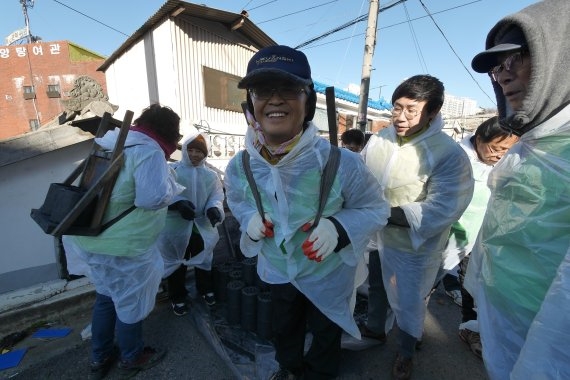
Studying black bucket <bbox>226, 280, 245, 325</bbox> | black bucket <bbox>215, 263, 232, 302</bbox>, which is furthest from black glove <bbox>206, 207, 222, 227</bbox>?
black bucket <bbox>226, 280, 245, 325</bbox>

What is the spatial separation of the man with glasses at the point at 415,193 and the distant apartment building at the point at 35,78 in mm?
23326

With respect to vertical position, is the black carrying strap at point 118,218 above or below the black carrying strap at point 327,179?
below

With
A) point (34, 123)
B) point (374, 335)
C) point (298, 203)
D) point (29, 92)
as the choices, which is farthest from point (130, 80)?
point (34, 123)

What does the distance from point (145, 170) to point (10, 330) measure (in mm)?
2083

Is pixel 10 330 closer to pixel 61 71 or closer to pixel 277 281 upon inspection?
pixel 277 281

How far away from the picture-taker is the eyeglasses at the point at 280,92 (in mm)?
1231

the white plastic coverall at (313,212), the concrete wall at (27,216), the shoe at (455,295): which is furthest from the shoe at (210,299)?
the shoe at (455,295)

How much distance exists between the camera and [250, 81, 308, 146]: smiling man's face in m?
1.23

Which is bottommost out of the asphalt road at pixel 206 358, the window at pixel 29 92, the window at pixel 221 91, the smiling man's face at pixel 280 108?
the asphalt road at pixel 206 358

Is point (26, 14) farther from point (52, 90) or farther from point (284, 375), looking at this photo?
point (284, 375)

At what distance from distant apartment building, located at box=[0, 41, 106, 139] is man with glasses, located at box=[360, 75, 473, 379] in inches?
918

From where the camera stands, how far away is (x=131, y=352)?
195 centimetres

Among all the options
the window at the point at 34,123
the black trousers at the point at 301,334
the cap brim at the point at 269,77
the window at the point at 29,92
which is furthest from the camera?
the window at the point at 34,123

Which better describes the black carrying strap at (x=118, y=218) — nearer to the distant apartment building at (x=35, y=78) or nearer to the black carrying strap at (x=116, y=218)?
the black carrying strap at (x=116, y=218)
